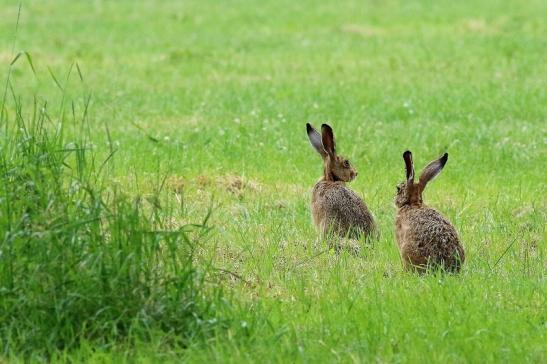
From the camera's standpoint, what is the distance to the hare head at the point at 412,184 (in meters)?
8.95

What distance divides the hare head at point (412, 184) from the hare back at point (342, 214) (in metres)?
0.48

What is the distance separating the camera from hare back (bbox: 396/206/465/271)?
8.34m

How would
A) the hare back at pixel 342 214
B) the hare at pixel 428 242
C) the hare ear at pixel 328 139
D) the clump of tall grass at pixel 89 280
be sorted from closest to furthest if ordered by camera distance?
1. the clump of tall grass at pixel 89 280
2. the hare at pixel 428 242
3. the hare back at pixel 342 214
4. the hare ear at pixel 328 139

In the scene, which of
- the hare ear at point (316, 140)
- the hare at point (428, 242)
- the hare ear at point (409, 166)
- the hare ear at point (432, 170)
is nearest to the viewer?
the hare at point (428, 242)

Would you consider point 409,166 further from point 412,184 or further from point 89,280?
point 89,280

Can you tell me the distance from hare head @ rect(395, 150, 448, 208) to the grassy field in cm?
44

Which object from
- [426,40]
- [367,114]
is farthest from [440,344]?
[426,40]

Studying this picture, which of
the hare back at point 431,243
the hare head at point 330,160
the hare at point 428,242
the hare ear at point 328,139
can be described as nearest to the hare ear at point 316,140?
the hare head at point 330,160

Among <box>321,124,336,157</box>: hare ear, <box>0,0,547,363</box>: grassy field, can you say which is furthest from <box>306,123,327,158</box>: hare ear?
<box>0,0,547,363</box>: grassy field

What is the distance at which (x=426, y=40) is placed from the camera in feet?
75.4

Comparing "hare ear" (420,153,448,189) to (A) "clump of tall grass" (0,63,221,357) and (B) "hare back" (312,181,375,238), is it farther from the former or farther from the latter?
(A) "clump of tall grass" (0,63,221,357)

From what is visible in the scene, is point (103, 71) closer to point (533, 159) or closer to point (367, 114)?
point (367, 114)

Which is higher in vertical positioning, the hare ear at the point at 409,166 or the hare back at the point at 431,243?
the hare ear at the point at 409,166

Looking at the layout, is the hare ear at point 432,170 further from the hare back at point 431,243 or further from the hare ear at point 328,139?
the hare ear at point 328,139
